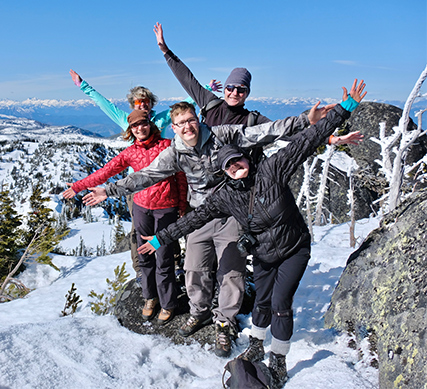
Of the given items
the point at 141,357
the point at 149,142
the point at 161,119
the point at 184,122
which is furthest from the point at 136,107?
the point at 141,357

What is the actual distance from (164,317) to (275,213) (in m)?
2.54

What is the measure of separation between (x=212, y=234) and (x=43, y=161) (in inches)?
2541

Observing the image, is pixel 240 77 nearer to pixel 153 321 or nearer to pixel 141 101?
pixel 141 101

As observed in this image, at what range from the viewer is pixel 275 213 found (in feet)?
10.2

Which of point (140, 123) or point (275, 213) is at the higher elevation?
point (140, 123)

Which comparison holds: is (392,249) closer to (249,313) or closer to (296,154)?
(296,154)

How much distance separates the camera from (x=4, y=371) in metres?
3.09

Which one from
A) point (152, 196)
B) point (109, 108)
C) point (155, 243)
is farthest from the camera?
point (109, 108)

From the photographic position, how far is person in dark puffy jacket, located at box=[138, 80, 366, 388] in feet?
9.99

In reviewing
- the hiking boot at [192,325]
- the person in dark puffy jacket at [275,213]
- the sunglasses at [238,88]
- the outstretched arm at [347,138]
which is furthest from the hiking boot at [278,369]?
the sunglasses at [238,88]

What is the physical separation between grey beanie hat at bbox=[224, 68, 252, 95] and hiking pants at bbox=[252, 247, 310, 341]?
7.10ft

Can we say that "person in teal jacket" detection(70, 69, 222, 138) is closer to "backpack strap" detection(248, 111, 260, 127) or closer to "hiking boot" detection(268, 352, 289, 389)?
"backpack strap" detection(248, 111, 260, 127)

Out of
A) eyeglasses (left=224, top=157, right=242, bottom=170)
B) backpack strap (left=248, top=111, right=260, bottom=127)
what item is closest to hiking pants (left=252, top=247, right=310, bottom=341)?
eyeglasses (left=224, top=157, right=242, bottom=170)

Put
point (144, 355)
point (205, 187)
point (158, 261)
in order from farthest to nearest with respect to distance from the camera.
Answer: point (158, 261), point (144, 355), point (205, 187)
